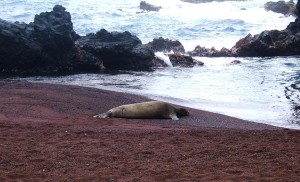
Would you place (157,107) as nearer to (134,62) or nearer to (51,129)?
(51,129)

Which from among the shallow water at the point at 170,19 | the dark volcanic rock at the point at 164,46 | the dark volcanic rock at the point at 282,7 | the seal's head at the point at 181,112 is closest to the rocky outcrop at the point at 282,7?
the dark volcanic rock at the point at 282,7

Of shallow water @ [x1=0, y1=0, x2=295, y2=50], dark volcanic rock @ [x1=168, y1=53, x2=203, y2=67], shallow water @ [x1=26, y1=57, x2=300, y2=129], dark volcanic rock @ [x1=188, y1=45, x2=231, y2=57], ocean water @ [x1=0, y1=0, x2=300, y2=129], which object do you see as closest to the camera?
shallow water @ [x1=26, y1=57, x2=300, y2=129]

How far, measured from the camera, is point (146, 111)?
11.4 m

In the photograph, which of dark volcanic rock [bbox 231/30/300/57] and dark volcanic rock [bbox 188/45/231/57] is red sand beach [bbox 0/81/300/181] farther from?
dark volcanic rock [bbox 231/30/300/57]

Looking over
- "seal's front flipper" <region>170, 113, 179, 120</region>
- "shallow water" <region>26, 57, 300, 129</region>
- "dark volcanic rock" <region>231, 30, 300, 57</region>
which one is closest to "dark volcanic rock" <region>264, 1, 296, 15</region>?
"dark volcanic rock" <region>231, 30, 300, 57</region>

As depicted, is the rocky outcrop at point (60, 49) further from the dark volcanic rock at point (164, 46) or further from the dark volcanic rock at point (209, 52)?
the dark volcanic rock at point (209, 52)

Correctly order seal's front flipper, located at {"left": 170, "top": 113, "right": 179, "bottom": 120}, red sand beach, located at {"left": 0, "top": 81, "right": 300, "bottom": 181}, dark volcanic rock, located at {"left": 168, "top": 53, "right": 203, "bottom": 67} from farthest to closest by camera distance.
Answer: dark volcanic rock, located at {"left": 168, "top": 53, "right": 203, "bottom": 67}
seal's front flipper, located at {"left": 170, "top": 113, "right": 179, "bottom": 120}
red sand beach, located at {"left": 0, "top": 81, "right": 300, "bottom": 181}

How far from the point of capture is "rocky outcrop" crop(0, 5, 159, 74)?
19969mm

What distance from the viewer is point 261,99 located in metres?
15.2

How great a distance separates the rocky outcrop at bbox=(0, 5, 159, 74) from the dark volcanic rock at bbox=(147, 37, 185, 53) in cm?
499

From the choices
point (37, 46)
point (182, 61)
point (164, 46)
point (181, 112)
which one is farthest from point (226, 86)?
point (164, 46)

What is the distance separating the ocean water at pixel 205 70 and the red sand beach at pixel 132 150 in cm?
323

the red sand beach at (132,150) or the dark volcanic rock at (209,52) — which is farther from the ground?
the dark volcanic rock at (209,52)

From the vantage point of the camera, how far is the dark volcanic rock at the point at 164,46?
28.8 m
